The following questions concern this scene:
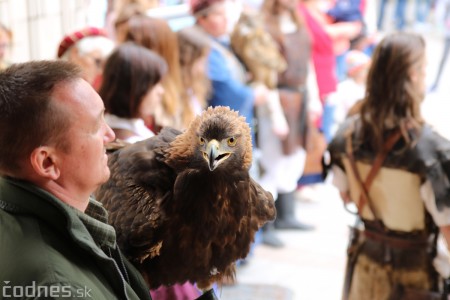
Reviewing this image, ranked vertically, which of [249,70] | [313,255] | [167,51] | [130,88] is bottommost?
[313,255]

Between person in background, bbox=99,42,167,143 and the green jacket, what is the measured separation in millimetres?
1370

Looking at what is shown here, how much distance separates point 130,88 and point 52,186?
1454mm

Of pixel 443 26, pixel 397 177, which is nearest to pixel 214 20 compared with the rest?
pixel 397 177

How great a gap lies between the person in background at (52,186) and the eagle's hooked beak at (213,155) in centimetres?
30

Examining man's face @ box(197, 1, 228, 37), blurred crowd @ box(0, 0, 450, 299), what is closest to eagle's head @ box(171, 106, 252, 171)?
blurred crowd @ box(0, 0, 450, 299)

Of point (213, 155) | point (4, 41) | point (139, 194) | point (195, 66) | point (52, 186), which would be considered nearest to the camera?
point (52, 186)

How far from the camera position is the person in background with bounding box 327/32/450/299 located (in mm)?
2508

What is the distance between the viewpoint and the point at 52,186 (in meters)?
1.27

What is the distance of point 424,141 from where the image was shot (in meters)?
2.51

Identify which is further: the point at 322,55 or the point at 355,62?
the point at 355,62

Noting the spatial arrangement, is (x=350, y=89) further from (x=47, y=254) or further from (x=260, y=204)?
(x=47, y=254)

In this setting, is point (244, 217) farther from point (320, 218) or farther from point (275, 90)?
point (320, 218)

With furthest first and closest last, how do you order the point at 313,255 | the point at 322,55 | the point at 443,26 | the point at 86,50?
the point at 443,26 < the point at 322,55 < the point at 313,255 < the point at 86,50

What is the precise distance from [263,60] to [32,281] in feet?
11.4
